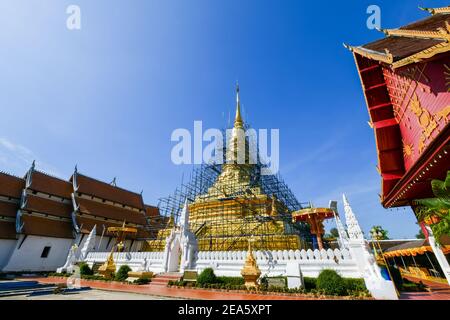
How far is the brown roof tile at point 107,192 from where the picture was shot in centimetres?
2161

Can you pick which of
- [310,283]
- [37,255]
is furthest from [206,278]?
[37,255]

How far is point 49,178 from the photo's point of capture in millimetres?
20203

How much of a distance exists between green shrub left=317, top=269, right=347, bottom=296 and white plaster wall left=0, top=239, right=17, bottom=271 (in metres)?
21.1

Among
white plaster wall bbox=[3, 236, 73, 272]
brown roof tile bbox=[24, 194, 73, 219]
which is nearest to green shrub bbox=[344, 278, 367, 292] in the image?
white plaster wall bbox=[3, 236, 73, 272]

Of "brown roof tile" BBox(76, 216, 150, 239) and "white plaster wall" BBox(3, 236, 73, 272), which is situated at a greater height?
"brown roof tile" BBox(76, 216, 150, 239)

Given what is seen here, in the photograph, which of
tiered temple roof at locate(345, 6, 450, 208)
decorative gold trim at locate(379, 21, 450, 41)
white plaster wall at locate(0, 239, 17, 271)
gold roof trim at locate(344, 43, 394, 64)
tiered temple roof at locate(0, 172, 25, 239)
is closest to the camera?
decorative gold trim at locate(379, 21, 450, 41)

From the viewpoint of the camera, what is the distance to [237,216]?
1850 cm

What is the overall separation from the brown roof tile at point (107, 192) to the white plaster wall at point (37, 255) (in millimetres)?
5154

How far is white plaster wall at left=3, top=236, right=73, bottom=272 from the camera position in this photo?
50.4 feet

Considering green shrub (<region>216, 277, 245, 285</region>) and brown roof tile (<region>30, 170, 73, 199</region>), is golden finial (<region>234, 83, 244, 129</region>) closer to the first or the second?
brown roof tile (<region>30, 170, 73, 199</region>)

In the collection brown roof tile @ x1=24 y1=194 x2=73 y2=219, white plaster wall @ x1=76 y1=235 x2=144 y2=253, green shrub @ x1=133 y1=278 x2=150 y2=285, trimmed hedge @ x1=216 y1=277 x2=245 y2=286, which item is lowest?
green shrub @ x1=133 y1=278 x2=150 y2=285

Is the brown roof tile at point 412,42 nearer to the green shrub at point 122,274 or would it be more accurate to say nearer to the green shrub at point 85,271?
the green shrub at point 122,274
